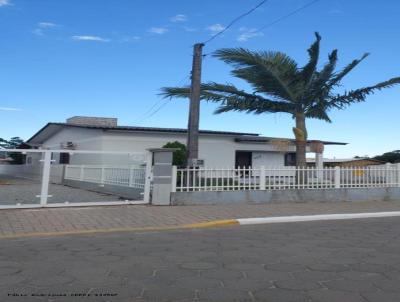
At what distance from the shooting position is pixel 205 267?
621 centimetres

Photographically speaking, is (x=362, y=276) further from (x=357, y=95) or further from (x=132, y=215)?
(x=357, y=95)

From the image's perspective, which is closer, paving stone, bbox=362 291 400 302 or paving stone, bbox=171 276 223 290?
paving stone, bbox=362 291 400 302

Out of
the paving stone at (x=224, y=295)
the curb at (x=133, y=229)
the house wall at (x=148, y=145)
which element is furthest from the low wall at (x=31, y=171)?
the paving stone at (x=224, y=295)

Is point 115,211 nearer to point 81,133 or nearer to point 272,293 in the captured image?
point 272,293

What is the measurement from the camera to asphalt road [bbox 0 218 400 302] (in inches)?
197

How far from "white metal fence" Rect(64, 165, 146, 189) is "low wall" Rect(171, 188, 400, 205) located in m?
1.58

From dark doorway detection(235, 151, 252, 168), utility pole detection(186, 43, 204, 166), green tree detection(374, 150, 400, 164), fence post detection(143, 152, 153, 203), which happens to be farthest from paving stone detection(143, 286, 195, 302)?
green tree detection(374, 150, 400, 164)

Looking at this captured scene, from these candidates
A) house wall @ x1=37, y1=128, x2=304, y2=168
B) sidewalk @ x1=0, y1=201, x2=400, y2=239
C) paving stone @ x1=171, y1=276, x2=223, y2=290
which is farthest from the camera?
house wall @ x1=37, y1=128, x2=304, y2=168

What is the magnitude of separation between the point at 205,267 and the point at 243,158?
2256 cm

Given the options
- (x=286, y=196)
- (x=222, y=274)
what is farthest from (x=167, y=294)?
(x=286, y=196)

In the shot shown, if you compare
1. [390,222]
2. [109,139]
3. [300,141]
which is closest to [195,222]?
[390,222]

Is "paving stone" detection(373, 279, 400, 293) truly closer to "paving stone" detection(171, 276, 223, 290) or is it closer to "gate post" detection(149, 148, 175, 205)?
"paving stone" detection(171, 276, 223, 290)

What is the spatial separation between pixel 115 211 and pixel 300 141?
8.38 m

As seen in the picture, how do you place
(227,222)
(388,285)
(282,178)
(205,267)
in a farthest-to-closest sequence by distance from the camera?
(282,178) → (227,222) → (205,267) → (388,285)
